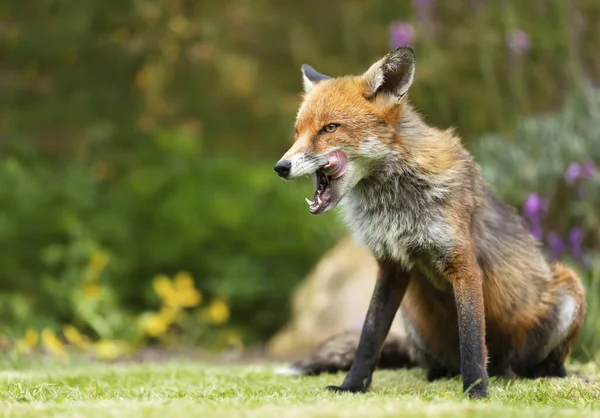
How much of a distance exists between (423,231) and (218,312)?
5.13 metres

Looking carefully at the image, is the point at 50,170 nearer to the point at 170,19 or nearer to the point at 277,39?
the point at 170,19

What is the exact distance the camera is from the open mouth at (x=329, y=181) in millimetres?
3965

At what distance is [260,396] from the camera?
152 inches

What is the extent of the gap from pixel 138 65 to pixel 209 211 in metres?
2.81

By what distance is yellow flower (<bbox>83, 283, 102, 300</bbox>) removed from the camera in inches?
339

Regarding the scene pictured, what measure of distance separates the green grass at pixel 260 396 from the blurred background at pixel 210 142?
2611 millimetres

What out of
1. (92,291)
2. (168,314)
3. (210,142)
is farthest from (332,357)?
(210,142)

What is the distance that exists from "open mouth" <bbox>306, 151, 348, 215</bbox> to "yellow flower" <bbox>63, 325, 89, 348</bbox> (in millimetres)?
4696

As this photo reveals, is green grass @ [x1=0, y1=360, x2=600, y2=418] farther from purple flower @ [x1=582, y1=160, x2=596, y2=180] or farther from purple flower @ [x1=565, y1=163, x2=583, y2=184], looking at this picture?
purple flower @ [x1=582, y1=160, x2=596, y2=180]

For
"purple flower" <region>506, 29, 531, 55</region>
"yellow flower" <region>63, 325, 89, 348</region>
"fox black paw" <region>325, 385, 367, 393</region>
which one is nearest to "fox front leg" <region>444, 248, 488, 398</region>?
"fox black paw" <region>325, 385, 367, 393</region>

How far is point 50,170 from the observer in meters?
10.2

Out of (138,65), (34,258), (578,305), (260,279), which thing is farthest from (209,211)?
(578,305)

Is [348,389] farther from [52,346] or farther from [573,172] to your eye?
[52,346]

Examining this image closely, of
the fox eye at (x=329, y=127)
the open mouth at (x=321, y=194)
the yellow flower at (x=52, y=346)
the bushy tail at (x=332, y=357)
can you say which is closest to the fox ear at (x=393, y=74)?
the fox eye at (x=329, y=127)
